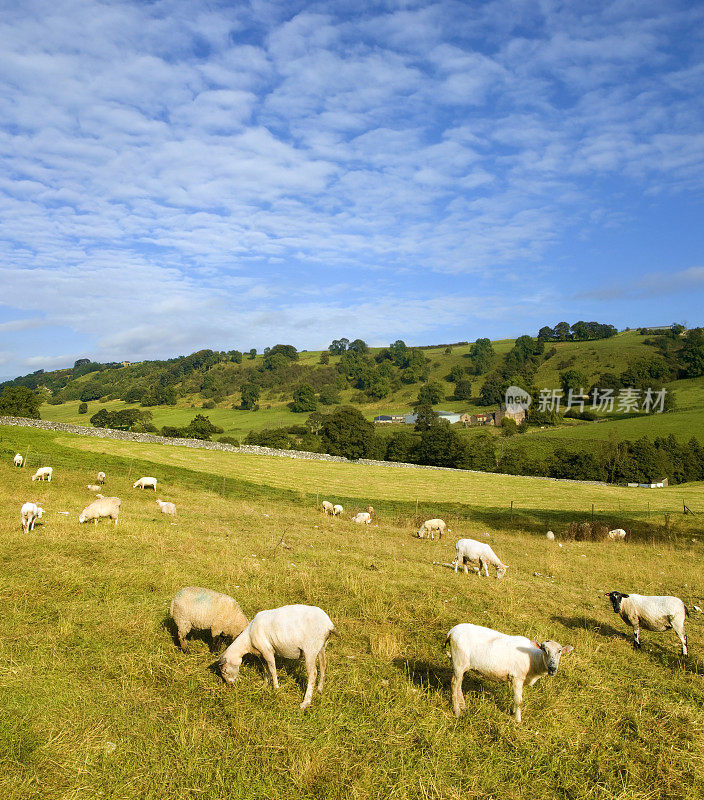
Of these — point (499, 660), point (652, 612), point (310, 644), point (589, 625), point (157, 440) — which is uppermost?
point (310, 644)

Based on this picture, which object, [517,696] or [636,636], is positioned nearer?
[517,696]

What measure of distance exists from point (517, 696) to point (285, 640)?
12.1 ft

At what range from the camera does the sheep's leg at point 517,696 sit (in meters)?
7.07

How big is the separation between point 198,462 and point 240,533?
3895 centimetres

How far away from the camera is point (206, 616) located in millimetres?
8805

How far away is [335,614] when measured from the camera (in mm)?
10500

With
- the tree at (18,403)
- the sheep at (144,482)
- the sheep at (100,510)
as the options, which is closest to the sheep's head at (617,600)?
the sheep at (100,510)

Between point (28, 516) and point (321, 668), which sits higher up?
point (28, 516)

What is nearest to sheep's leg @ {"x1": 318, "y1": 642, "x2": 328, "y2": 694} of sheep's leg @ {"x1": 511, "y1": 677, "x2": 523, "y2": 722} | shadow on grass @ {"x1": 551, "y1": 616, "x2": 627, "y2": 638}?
sheep's leg @ {"x1": 511, "y1": 677, "x2": 523, "y2": 722}

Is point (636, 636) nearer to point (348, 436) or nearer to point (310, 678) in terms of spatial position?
point (310, 678)

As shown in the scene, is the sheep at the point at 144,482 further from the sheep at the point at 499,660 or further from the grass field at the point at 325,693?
the sheep at the point at 499,660

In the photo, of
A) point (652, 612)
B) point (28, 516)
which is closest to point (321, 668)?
point (652, 612)

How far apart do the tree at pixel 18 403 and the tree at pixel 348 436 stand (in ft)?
168

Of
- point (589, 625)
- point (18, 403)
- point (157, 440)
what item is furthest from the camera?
point (18, 403)
